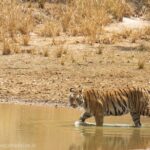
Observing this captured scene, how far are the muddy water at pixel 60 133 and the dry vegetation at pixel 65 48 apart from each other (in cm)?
255

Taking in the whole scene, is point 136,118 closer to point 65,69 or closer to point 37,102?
point 37,102

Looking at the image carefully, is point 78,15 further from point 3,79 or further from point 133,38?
point 3,79

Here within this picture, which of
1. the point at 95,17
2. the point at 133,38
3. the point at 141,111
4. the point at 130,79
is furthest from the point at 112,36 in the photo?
the point at 141,111

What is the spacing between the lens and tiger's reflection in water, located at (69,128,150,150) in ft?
36.7

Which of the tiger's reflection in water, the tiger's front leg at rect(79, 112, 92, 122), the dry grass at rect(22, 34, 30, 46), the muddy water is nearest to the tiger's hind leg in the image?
the muddy water

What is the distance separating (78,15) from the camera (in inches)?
1069

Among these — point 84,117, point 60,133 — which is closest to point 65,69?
point 84,117

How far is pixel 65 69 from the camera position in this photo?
1969 cm

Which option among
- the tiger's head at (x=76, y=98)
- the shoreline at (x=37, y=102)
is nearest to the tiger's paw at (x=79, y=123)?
the tiger's head at (x=76, y=98)

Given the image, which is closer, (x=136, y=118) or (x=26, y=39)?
(x=136, y=118)

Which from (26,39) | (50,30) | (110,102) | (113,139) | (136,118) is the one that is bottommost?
(113,139)

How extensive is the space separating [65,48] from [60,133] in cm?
965

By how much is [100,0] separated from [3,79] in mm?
11421

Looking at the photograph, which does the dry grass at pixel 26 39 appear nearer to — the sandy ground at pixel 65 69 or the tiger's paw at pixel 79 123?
the sandy ground at pixel 65 69
